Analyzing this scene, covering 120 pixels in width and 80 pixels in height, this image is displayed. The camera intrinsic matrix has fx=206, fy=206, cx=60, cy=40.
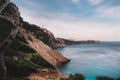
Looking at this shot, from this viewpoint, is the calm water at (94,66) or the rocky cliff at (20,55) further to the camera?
the calm water at (94,66)

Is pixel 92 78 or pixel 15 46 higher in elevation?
pixel 15 46

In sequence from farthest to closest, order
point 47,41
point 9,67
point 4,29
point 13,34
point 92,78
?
point 47,41, point 92,78, point 4,29, point 9,67, point 13,34

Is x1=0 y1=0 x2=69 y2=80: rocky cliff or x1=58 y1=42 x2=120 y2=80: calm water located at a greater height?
x1=0 y1=0 x2=69 y2=80: rocky cliff

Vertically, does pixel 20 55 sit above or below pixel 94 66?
above

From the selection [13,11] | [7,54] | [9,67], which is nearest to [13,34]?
[9,67]

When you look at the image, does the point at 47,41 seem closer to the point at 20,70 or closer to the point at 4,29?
the point at 4,29

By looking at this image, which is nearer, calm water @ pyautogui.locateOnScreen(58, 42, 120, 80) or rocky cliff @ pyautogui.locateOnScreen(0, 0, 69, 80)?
rocky cliff @ pyautogui.locateOnScreen(0, 0, 69, 80)

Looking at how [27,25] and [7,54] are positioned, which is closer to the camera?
[7,54]

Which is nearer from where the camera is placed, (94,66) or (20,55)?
(20,55)

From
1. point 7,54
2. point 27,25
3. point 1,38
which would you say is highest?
point 27,25

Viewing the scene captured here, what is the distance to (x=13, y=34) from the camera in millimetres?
9492

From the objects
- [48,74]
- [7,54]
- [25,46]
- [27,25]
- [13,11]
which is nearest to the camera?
[48,74]

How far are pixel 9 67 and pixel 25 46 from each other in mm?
17800

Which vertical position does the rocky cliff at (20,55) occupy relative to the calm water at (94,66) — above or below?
above
